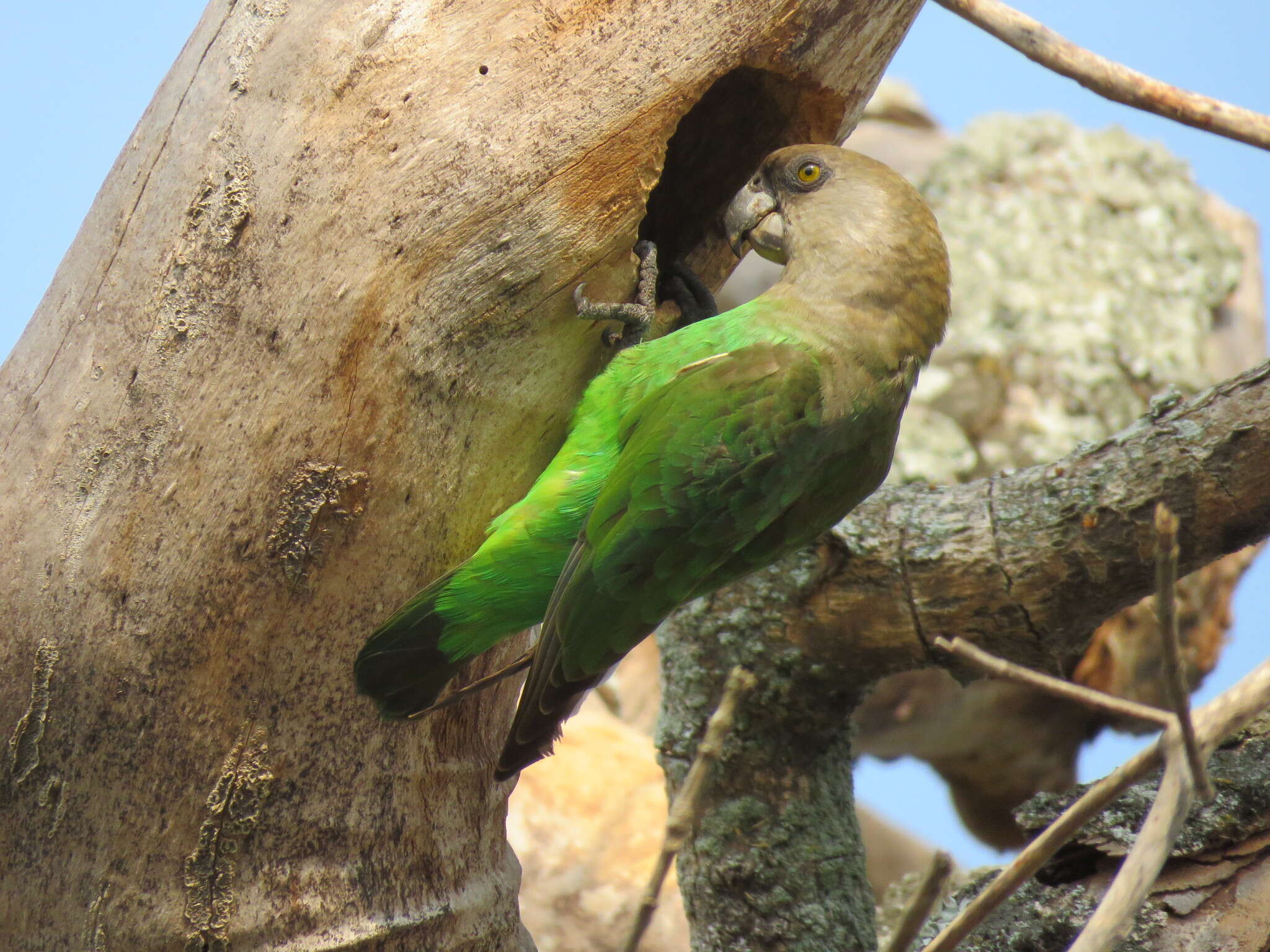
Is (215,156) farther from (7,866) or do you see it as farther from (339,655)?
(7,866)

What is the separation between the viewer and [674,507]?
6.49 ft

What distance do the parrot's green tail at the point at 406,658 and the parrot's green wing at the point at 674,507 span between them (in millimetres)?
177

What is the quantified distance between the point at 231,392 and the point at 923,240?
132 centimetres

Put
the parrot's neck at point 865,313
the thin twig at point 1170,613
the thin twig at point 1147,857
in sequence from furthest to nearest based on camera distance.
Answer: the parrot's neck at point 865,313 → the thin twig at point 1147,857 → the thin twig at point 1170,613

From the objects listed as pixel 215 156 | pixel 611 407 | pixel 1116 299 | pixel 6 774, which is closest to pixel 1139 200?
pixel 1116 299

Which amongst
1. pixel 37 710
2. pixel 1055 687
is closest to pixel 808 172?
pixel 1055 687

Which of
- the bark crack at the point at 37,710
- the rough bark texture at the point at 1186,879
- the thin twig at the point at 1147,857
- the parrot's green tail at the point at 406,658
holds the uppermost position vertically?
the bark crack at the point at 37,710

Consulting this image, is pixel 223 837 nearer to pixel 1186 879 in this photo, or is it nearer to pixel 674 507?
pixel 674 507

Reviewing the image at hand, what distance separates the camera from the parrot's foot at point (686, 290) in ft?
7.98

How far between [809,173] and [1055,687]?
1441 mm

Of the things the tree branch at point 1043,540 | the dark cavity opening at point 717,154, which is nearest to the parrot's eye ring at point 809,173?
the dark cavity opening at point 717,154

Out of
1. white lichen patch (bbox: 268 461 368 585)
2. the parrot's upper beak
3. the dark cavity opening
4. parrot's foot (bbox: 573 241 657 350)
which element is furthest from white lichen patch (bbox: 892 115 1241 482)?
white lichen patch (bbox: 268 461 368 585)

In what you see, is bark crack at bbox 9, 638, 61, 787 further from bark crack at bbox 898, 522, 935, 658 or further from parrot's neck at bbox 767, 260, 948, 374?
bark crack at bbox 898, 522, 935, 658

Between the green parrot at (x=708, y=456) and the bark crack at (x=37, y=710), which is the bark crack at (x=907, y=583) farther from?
the bark crack at (x=37, y=710)
